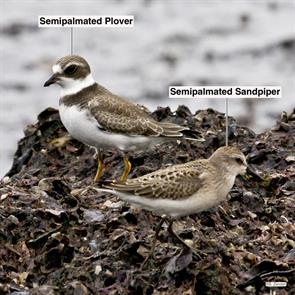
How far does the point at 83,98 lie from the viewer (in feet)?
32.3

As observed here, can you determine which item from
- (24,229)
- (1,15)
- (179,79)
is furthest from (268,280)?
(1,15)

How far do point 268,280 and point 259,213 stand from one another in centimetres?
130

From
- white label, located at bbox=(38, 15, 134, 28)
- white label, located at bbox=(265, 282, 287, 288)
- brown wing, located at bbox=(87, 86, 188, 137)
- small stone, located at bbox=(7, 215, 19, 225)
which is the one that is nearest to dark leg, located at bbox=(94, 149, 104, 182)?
brown wing, located at bbox=(87, 86, 188, 137)

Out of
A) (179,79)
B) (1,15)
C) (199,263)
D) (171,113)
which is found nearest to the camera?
(199,263)

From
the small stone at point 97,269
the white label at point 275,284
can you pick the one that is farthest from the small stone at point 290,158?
the small stone at point 97,269

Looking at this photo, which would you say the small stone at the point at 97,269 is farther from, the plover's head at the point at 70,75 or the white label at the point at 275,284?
the plover's head at the point at 70,75

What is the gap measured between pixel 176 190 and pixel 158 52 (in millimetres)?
10226

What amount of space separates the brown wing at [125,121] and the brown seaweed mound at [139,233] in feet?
0.72

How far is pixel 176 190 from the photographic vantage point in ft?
26.2

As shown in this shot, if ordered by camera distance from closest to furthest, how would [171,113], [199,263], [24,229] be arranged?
[199,263]
[24,229]
[171,113]

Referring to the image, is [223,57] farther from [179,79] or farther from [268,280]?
[268,280]

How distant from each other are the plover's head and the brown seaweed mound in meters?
0.66

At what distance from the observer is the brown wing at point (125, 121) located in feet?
31.8

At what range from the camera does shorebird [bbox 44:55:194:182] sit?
9656 mm
